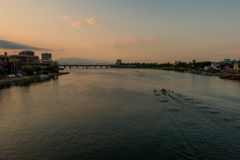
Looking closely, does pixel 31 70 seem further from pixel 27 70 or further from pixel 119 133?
pixel 119 133

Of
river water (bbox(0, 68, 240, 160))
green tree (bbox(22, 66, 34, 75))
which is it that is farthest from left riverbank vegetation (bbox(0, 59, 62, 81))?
river water (bbox(0, 68, 240, 160))

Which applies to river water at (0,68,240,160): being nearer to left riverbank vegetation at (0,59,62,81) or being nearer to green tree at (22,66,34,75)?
left riverbank vegetation at (0,59,62,81)

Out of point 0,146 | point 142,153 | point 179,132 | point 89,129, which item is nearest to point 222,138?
point 179,132

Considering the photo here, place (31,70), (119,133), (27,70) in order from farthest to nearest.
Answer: (31,70) < (27,70) < (119,133)

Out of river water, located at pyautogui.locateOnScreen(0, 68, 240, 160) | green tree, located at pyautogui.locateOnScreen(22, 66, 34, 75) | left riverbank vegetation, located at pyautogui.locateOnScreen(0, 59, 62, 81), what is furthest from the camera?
green tree, located at pyautogui.locateOnScreen(22, 66, 34, 75)

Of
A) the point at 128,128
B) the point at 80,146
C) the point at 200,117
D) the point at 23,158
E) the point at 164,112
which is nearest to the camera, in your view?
the point at 23,158

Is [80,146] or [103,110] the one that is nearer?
[80,146]

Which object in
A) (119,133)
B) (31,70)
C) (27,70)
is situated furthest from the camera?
(31,70)

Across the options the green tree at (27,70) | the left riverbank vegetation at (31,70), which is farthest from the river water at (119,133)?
the green tree at (27,70)

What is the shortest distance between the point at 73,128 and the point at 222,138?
21225mm

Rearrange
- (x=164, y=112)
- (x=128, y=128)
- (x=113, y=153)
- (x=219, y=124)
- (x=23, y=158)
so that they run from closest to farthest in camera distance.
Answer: (x=23, y=158), (x=113, y=153), (x=128, y=128), (x=219, y=124), (x=164, y=112)

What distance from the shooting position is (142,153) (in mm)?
18125

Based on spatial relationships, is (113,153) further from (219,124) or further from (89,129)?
(219,124)

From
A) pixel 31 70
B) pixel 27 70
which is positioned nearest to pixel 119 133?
pixel 27 70
